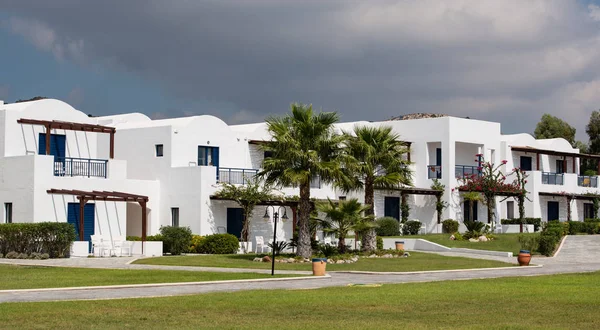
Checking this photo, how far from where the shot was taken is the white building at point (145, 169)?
128 feet

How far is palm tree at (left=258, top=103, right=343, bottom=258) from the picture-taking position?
35.0m

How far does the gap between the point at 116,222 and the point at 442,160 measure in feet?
74.0

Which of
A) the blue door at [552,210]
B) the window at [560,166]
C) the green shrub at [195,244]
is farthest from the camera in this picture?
the window at [560,166]

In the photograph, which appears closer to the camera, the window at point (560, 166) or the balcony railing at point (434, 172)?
the balcony railing at point (434, 172)

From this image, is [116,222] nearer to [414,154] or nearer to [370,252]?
[370,252]

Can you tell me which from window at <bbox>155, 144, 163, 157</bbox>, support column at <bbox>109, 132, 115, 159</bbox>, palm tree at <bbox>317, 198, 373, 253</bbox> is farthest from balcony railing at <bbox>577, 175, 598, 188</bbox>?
support column at <bbox>109, 132, 115, 159</bbox>

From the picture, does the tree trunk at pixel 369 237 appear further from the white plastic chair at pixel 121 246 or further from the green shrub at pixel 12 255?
the green shrub at pixel 12 255

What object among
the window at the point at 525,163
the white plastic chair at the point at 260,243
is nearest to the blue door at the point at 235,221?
the white plastic chair at the point at 260,243

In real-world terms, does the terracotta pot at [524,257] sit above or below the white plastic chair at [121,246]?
below

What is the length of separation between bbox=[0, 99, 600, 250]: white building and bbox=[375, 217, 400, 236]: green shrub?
A: 2.30 metres

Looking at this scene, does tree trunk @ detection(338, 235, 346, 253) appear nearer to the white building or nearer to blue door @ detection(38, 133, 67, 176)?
the white building

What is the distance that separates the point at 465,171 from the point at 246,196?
64.0ft

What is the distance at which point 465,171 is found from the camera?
5788 centimetres

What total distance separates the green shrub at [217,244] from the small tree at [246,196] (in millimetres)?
1501
